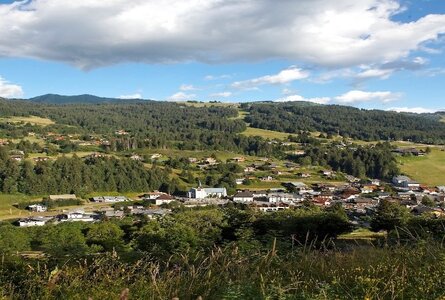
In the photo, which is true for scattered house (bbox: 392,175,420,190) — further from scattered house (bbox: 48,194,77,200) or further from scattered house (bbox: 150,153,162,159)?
scattered house (bbox: 48,194,77,200)

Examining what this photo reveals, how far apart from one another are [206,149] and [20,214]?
60056 mm

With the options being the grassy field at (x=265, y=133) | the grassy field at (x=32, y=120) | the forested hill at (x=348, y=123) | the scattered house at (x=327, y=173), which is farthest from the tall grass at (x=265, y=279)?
the forested hill at (x=348, y=123)

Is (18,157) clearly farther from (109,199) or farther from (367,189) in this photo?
(367,189)

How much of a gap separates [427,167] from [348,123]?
6176 cm

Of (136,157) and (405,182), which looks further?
(136,157)

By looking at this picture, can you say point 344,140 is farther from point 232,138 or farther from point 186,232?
point 186,232

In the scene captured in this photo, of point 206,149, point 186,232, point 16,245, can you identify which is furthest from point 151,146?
point 186,232

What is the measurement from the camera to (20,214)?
54031 mm

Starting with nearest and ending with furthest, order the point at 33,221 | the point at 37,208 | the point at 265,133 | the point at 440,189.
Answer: the point at 33,221 → the point at 37,208 → the point at 440,189 → the point at 265,133

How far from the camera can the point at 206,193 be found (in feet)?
219

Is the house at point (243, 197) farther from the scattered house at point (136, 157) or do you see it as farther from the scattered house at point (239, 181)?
the scattered house at point (136, 157)

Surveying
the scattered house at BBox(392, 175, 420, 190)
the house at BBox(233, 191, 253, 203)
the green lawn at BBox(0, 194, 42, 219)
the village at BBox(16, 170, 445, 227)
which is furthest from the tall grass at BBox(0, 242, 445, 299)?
the scattered house at BBox(392, 175, 420, 190)

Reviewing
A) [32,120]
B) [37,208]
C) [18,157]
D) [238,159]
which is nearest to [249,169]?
[238,159]

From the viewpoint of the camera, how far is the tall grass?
3.21 metres
